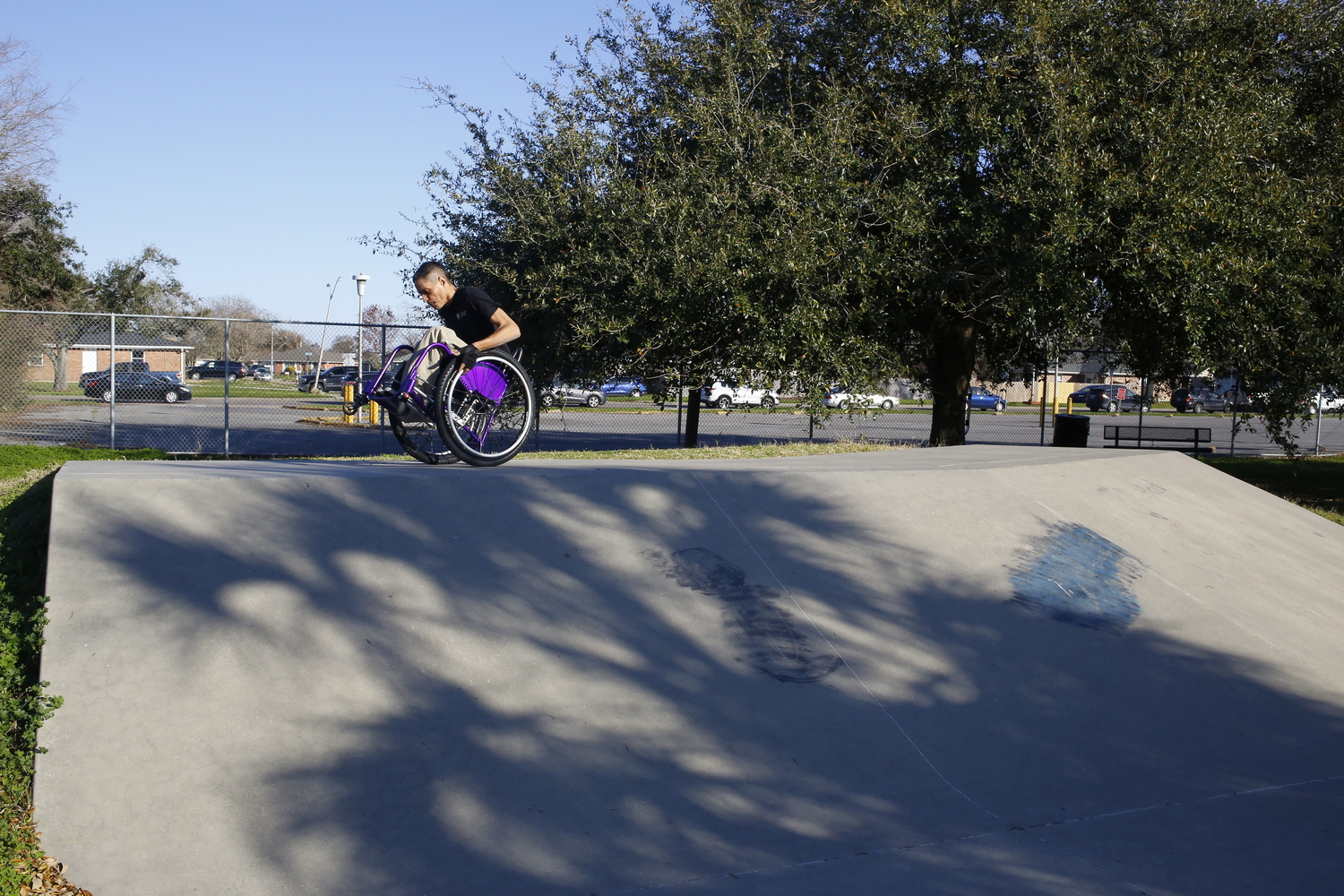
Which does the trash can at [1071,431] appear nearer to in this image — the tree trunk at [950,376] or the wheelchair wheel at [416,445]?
the tree trunk at [950,376]

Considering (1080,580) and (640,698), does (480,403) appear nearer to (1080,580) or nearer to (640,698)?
(640,698)

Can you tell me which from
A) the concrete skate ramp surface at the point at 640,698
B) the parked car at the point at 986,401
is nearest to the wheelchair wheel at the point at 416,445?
the concrete skate ramp surface at the point at 640,698

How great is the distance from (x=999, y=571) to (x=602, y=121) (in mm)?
9507

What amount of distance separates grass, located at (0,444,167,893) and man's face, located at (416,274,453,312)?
8.36ft

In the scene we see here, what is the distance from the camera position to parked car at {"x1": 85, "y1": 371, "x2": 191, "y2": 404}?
16.2 meters

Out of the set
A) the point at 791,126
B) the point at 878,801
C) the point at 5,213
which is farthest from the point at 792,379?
the point at 5,213

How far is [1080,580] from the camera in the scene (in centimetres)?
610

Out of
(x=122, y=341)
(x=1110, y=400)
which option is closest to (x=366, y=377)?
(x=122, y=341)

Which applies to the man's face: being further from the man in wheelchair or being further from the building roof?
the building roof

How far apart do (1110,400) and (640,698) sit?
53518mm

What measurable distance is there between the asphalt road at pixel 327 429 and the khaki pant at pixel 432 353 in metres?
1.60

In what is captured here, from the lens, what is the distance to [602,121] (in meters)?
13.2

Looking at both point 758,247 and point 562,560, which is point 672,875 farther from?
point 758,247

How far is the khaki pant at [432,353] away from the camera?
241 inches
